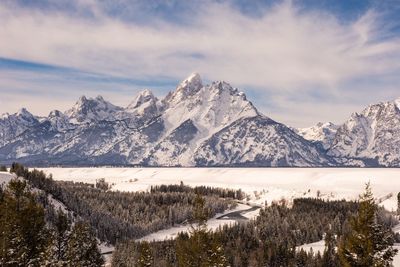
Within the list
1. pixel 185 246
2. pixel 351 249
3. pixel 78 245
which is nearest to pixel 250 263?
→ pixel 78 245

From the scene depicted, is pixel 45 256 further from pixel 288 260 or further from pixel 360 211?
pixel 288 260

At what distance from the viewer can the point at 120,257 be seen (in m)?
170

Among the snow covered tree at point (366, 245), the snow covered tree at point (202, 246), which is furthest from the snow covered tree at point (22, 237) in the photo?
the snow covered tree at point (366, 245)

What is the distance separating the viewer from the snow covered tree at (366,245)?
158 ft

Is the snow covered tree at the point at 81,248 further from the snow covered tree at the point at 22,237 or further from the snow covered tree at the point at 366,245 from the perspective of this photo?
the snow covered tree at the point at 366,245

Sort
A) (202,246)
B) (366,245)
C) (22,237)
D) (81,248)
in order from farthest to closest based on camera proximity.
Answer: (81,248) < (22,237) < (202,246) < (366,245)

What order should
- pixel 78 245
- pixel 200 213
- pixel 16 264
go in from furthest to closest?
1. pixel 78 245
2. pixel 16 264
3. pixel 200 213

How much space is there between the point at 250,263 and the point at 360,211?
132 metres

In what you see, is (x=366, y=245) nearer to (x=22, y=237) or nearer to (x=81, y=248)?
(x=22, y=237)

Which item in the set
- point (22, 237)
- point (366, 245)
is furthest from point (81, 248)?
point (366, 245)

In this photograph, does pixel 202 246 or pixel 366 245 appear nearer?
pixel 366 245

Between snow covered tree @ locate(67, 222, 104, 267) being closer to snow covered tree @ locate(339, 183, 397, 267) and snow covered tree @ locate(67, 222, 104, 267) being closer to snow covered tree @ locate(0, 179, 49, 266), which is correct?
snow covered tree @ locate(0, 179, 49, 266)

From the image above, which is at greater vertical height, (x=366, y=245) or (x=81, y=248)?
(x=366, y=245)

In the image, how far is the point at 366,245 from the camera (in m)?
48.6
